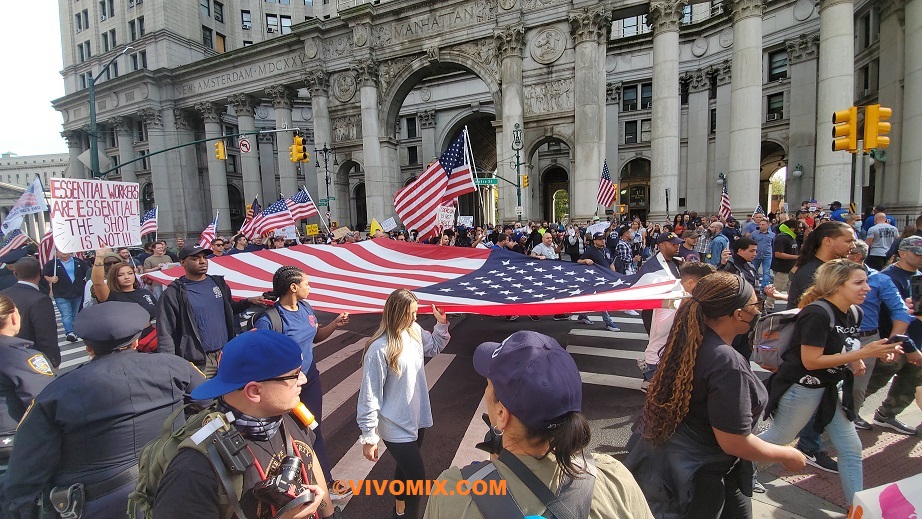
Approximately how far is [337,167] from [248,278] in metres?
23.3

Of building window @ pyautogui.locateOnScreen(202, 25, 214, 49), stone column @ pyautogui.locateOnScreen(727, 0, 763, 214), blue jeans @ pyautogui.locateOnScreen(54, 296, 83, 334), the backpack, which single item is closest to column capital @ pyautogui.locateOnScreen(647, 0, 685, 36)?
stone column @ pyautogui.locateOnScreen(727, 0, 763, 214)

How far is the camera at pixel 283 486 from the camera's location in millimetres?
1613

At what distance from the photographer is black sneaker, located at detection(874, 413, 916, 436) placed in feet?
14.7

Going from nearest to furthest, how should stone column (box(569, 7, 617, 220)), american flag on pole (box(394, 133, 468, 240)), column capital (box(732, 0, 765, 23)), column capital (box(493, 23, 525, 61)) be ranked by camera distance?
american flag on pole (box(394, 133, 468, 240))
column capital (box(732, 0, 765, 23))
stone column (box(569, 7, 617, 220))
column capital (box(493, 23, 525, 61))

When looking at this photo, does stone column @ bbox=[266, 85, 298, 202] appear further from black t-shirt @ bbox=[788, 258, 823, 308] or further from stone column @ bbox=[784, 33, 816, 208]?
stone column @ bbox=[784, 33, 816, 208]

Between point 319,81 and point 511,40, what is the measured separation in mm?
12848

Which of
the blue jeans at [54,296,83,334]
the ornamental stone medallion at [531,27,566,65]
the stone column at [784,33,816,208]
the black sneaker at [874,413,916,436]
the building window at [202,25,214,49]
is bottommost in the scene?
the black sneaker at [874,413,916,436]

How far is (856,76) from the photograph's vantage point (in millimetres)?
22656

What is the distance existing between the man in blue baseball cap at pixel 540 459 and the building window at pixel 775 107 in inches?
1371

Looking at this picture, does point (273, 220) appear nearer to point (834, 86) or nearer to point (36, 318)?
point (36, 318)

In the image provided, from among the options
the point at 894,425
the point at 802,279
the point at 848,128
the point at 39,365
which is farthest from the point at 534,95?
the point at 39,365

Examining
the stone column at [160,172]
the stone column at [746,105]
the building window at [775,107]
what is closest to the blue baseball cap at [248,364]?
the stone column at [746,105]

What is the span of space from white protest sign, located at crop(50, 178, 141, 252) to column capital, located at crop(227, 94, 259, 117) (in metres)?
27.5

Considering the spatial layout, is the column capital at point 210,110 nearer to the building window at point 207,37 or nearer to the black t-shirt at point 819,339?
the building window at point 207,37
